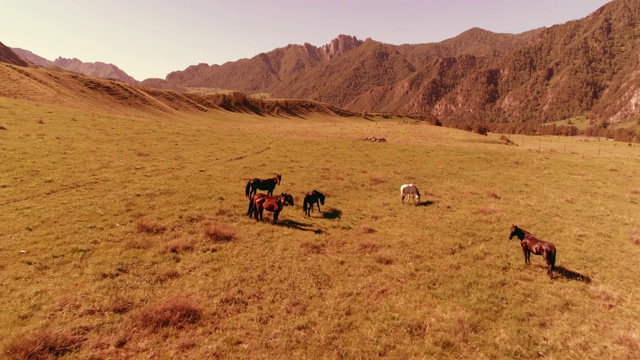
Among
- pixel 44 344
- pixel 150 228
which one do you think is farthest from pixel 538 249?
pixel 150 228

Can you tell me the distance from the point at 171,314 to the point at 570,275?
18406 millimetres

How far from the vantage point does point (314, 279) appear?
13836 millimetres

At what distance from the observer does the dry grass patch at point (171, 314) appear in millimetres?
10219

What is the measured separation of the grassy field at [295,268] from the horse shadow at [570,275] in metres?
0.09

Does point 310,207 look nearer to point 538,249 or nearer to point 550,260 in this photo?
point 538,249

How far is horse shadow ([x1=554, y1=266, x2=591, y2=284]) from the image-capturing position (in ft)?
48.2

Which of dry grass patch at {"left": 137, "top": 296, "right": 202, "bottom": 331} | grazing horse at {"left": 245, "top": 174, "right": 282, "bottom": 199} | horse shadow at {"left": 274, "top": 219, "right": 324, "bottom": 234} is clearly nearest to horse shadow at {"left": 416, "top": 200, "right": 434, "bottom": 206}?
horse shadow at {"left": 274, "top": 219, "right": 324, "bottom": 234}

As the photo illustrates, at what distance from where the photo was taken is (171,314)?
34.6 ft

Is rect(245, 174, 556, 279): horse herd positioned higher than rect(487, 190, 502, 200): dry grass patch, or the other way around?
rect(487, 190, 502, 200): dry grass patch

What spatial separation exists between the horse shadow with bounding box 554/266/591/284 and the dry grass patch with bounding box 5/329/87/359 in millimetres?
20435

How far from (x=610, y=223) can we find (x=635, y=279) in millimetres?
10866

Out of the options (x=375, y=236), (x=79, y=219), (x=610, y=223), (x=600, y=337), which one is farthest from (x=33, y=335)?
(x=610, y=223)

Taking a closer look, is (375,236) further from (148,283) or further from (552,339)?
(148,283)

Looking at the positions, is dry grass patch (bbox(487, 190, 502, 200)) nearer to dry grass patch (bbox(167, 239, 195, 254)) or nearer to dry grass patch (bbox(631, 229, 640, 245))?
dry grass patch (bbox(631, 229, 640, 245))
